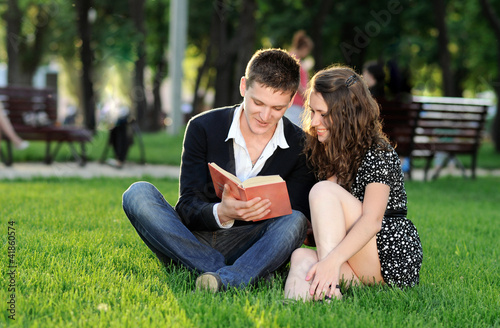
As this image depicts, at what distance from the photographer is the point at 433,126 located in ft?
29.4

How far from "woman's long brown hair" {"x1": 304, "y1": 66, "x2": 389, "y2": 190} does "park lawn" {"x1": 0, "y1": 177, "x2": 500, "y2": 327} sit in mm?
668

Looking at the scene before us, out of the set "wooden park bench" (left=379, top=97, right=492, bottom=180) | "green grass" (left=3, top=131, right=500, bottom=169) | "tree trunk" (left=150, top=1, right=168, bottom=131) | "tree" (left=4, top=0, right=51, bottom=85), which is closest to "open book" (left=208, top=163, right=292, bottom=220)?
"wooden park bench" (left=379, top=97, right=492, bottom=180)

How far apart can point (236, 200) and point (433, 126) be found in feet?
21.5

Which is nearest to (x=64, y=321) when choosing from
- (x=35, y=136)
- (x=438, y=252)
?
(x=438, y=252)

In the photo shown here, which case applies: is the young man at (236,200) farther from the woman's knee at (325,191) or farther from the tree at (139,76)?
the tree at (139,76)

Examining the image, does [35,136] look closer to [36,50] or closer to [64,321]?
[64,321]

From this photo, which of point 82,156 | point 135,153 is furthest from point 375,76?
point 135,153

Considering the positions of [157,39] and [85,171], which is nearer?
[85,171]

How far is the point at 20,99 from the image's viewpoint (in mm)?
9367

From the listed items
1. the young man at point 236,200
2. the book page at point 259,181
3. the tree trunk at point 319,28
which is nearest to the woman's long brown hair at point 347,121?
the young man at point 236,200

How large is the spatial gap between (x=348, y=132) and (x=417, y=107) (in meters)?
5.83

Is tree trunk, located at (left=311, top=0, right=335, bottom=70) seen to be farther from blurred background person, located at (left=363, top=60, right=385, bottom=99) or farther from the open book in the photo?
the open book

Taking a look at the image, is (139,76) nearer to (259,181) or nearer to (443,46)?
(443,46)

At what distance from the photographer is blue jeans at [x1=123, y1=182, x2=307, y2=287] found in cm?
313
